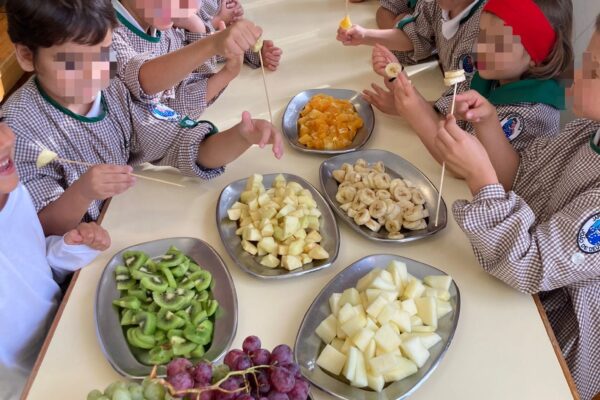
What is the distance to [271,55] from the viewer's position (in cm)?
188

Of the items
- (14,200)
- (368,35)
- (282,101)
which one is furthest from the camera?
(368,35)

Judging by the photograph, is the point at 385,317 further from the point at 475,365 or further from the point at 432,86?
the point at 432,86

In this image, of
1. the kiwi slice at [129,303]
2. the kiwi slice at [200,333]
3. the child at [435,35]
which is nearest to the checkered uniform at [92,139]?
the kiwi slice at [129,303]

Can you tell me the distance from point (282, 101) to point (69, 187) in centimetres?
74

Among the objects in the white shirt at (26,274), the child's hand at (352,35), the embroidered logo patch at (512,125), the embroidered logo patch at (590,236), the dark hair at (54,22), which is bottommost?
the white shirt at (26,274)

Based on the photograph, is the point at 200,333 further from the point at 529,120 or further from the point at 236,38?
the point at 529,120

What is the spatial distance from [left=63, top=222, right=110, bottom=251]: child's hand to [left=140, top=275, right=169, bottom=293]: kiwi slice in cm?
18

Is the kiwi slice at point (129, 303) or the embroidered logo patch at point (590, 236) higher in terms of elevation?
the embroidered logo patch at point (590, 236)

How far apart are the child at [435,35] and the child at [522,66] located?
7.5 inches

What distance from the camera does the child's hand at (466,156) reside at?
1.16m

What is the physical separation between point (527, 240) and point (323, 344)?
462 mm

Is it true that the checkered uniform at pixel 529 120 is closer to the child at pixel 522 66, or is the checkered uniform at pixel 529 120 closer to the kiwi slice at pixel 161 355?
the child at pixel 522 66

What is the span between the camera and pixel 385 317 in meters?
1.00

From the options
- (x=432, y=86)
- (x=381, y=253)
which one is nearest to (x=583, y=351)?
(x=381, y=253)
